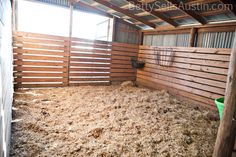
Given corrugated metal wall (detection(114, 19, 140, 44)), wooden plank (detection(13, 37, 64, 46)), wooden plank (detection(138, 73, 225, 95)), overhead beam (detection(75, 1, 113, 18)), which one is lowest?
wooden plank (detection(138, 73, 225, 95))

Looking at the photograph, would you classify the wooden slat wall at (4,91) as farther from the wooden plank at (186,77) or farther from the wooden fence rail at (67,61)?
the wooden plank at (186,77)

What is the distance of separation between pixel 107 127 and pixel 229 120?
1.63 meters

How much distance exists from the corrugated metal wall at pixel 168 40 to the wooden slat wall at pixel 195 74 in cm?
23

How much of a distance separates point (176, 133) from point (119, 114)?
1066mm

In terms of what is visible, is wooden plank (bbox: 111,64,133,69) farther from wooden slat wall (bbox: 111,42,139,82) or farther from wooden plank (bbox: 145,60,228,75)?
wooden plank (bbox: 145,60,228,75)

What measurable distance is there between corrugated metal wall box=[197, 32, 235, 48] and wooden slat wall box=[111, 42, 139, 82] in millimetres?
2464

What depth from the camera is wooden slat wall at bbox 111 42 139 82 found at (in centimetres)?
568

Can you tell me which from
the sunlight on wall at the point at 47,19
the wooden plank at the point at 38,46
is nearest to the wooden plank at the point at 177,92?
the sunlight on wall at the point at 47,19

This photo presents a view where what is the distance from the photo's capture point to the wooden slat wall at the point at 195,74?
351 cm

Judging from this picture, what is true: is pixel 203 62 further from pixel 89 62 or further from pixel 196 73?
pixel 89 62

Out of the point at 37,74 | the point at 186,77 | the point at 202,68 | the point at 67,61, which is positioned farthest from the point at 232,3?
the point at 37,74

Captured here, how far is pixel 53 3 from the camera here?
472 cm

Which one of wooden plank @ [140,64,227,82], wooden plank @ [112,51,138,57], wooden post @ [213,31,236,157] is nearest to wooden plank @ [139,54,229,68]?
wooden plank @ [140,64,227,82]

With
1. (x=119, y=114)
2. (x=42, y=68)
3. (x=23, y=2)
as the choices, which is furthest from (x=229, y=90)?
(x=23, y=2)
